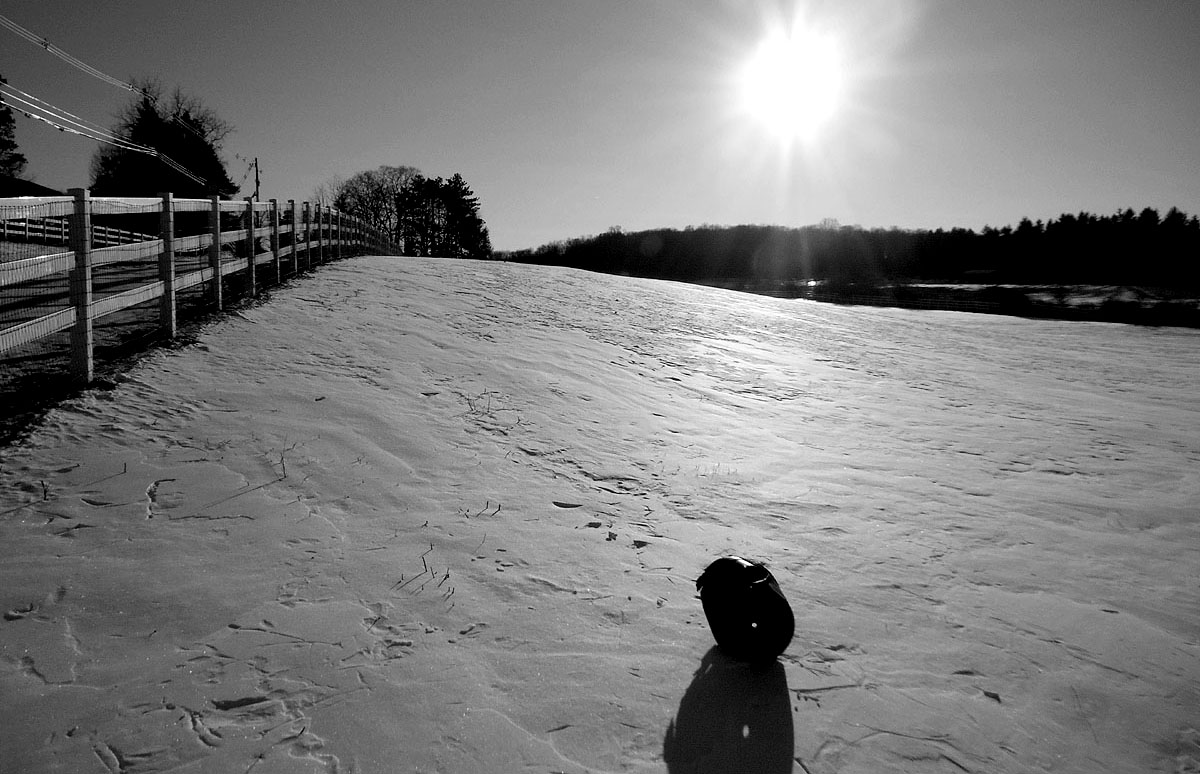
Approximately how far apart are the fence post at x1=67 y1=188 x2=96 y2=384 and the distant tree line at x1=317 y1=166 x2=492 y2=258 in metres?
60.0

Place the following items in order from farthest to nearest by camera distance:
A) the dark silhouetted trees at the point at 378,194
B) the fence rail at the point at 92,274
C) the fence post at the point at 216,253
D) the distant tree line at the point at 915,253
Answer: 1. the dark silhouetted trees at the point at 378,194
2. the distant tree line at the point at 915,253
3. the fence post at the point at 216,253
4. the fence rail at the point at 92,274

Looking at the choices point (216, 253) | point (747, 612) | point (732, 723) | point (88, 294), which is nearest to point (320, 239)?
point (216, 253)

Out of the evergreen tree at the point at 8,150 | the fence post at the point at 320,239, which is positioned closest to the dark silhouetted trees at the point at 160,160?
the evergreen tree at the point at 8,150

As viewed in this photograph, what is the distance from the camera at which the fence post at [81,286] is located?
5.27 metres

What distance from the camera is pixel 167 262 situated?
6.93 m

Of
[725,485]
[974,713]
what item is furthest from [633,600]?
[725,485]

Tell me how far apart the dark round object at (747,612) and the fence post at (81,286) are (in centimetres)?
551

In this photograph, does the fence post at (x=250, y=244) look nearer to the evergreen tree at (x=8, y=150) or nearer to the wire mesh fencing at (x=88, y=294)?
the wire mesh fencing at (x=88, y=294)

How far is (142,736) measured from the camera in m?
2.50

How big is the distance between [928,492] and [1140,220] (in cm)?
4559

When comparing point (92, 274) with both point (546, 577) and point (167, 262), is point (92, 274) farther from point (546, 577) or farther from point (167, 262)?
point (546, 577)

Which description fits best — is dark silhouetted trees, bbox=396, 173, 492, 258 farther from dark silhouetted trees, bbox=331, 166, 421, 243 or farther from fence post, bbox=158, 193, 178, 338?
fence post, bbox=158, 193, 178, 338

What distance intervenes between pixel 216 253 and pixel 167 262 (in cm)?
193

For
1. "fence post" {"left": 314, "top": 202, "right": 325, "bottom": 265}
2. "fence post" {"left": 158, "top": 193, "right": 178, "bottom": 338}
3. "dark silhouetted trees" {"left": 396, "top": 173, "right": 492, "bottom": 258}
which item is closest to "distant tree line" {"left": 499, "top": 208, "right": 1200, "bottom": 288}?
"dark silhouetted trees" {"left": 396, "top": 173, "right": 492, "bottom": 258}
